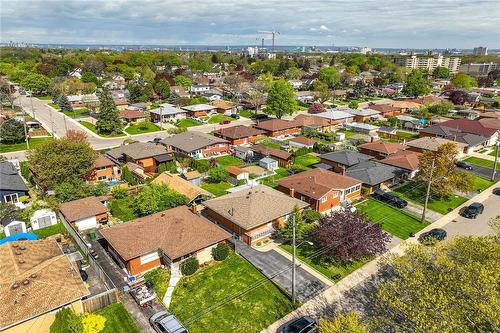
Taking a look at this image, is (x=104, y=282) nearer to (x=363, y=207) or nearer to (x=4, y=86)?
(x=363, y=207)

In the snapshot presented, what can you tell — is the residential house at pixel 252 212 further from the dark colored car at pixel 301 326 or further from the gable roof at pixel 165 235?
the dark colored car at pixel 301 326

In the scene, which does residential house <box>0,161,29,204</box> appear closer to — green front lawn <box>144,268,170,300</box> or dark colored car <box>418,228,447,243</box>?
green front lawn <box>144,268,170,300</box>

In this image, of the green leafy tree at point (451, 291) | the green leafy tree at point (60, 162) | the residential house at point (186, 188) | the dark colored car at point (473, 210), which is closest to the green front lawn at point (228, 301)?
the green leafy tree at point (451, 291)

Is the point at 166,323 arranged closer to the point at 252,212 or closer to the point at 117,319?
the point at 117,319

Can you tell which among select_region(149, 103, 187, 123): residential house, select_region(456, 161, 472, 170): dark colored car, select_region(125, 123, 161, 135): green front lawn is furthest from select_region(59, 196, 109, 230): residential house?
select_region(456, 161, 472, 170): dark colored car

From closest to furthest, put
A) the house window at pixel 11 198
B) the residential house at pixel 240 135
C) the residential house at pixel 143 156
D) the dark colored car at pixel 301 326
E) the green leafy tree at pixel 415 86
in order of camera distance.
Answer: the dark colored car at pixel 301 326, the house window at pixel 11 198, the residential house at pixel 143 156, the residential house at pixel 240 135, the green leafy tree at pixel 415 86
